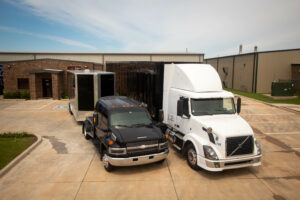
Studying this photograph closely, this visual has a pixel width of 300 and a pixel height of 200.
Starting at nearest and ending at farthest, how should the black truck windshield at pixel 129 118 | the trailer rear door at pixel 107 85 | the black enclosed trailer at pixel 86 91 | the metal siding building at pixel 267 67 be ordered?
the black truck windshield at pixel 129 118
the black enclosed trailer at pixel 86 91
the trailer rear door at pixel 107 85
the metal siding building at pixel 267 67

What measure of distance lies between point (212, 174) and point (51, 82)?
908 inches

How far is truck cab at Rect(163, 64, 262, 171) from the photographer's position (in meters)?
7.25

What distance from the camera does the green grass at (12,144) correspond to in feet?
28.2

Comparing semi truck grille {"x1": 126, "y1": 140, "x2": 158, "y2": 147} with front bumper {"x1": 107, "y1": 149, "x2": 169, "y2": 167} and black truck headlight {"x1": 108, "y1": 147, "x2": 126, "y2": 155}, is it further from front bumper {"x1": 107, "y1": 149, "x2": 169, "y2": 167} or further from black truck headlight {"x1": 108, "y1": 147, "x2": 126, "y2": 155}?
front bumper {"x1": 107, "y1": 149, "x2": 169, "y2": 167}

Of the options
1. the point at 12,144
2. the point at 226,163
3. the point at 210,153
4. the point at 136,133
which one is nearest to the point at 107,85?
the point at 12,144

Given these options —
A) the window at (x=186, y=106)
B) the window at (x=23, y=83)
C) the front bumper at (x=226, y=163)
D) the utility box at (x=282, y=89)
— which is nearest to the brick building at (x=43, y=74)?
the window at (x=23, y=83)

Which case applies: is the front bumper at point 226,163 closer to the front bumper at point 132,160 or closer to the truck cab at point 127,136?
the truck cab at point 127,136

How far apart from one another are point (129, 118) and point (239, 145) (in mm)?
3888

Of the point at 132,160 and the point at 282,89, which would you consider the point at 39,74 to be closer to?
the point at 132,160

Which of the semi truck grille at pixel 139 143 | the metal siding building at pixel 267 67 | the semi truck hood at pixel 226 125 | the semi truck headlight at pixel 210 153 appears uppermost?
the metal siding building at pixel 267 67

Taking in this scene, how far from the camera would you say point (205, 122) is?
25.7 ft

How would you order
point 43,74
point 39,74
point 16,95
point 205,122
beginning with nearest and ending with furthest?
1. point 205,122
2. point 39,74
3. point 16,95
4. point 43,74

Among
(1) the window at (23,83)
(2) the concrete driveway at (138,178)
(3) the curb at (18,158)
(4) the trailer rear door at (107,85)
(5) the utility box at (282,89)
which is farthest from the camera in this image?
(1) the window at (23,83)

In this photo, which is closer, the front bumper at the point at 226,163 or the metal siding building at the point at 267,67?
the front bumper at the point at 226,163
